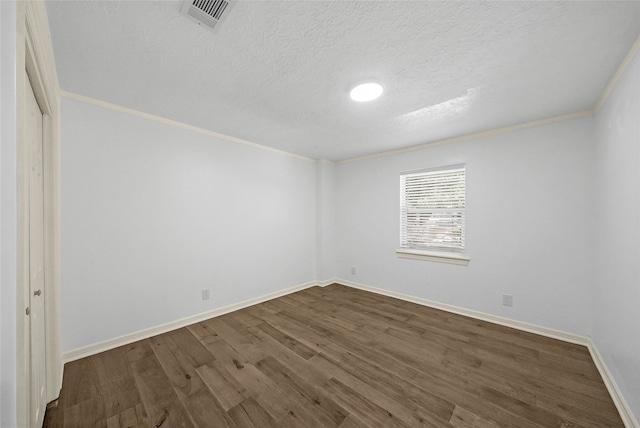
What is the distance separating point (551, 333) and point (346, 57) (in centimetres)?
356

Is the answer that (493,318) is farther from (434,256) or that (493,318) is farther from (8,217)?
(8,217)

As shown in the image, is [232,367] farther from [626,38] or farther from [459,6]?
[626,38]

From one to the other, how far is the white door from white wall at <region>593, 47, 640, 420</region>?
362 centimetres

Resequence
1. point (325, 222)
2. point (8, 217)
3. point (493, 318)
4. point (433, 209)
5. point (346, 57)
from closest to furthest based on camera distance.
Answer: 1. point (8, 217)
2. point (346, 57)
3. point (493, 318)
4. point (433, 209)
5. point (325, 222)

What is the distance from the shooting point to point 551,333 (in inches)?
105

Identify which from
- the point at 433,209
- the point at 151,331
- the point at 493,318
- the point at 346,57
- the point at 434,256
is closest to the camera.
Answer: the point at 346,57

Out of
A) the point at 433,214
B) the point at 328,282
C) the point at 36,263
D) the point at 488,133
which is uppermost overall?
the point at 488,133

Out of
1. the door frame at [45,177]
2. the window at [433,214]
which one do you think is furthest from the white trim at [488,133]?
the door frame at [45,177]

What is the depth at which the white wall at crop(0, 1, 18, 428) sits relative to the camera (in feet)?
2.37

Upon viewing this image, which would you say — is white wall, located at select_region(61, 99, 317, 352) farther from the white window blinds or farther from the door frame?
the white window blinds

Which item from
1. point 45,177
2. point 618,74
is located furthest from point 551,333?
point 45,177

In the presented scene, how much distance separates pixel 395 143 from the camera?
364cm

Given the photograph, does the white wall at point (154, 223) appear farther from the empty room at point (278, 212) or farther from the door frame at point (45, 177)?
the door frame at point (45, 177)

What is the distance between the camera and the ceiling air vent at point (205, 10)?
1.26m
